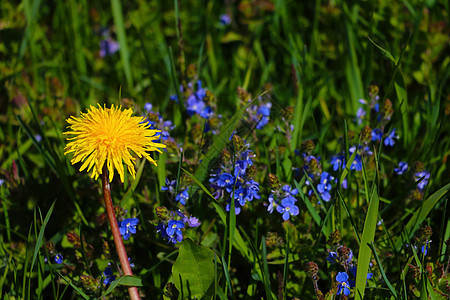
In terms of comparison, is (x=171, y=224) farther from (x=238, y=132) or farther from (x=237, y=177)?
(x=238, y=132)

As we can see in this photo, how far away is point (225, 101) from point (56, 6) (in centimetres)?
171

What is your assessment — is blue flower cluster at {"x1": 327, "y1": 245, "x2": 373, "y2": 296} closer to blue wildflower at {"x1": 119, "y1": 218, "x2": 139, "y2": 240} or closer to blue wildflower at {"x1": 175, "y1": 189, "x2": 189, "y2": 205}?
blue wildflower at {"x1": 175, "y1": 189, "x2": 189, "y2": 205}

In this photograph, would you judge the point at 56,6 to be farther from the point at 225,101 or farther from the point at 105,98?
the point at 225,101

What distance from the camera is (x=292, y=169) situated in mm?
2234

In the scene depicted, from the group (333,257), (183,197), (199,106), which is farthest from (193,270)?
(199,106)

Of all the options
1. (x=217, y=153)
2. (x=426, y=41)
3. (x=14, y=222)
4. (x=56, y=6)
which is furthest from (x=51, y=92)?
(x=426, y=41)

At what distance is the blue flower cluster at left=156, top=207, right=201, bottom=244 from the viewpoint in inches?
74.7

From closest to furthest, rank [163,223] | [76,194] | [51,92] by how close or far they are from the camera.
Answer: [163,223] → [76,194] → [51,92]

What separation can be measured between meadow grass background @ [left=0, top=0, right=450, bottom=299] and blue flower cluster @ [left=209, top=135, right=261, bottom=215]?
Result: 0.06m

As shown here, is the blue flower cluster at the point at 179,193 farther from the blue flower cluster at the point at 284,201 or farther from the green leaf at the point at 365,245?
the green leaf at the point at 365,245

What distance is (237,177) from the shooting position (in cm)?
197

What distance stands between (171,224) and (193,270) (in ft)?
0.66

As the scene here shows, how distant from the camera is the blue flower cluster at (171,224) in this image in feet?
6.23

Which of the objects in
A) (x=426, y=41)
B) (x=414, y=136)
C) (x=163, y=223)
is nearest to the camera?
(x=163, y=223)
